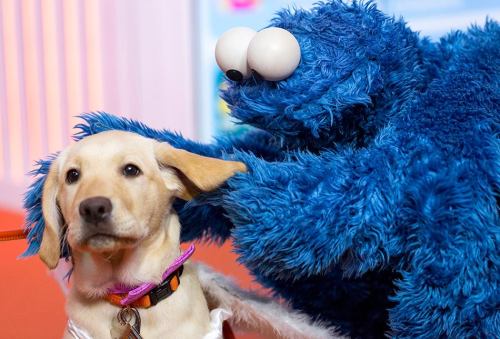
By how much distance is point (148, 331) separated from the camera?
3.32ft

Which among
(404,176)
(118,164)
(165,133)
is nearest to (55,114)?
(165,133)

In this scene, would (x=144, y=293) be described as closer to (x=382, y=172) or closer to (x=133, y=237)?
(x=133, y=237)

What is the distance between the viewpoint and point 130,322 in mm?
1005

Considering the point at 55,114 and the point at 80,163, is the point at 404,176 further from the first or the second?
the point at 55,114

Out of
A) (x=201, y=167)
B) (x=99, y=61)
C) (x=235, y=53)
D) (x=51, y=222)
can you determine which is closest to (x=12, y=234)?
(x=51, y=222)

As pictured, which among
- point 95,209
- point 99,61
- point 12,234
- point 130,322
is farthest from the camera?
point 99,61

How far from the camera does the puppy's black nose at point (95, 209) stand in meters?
0.90

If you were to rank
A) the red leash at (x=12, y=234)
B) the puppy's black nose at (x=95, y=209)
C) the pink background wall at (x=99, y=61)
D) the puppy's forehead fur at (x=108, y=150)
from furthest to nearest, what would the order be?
the pink background wall at (x=99, y=61), the red leash at (x=12, y=234), the puppy's forehead fur at (x=108, y=150), the puppy's black nose at (x=95, y=209)

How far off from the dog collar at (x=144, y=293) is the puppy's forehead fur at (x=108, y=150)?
19 cm

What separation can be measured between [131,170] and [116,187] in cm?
7

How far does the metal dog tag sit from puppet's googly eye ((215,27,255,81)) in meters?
0.40

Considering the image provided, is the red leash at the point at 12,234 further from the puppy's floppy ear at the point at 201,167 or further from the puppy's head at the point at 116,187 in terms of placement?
the puppy's floppy ear at the point at 201,167

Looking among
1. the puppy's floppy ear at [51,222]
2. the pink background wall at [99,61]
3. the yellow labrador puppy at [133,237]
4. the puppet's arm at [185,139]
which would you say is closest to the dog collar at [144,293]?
the yellow labrador puppy at [133,237]

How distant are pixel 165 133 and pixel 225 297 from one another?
0.31 meters
